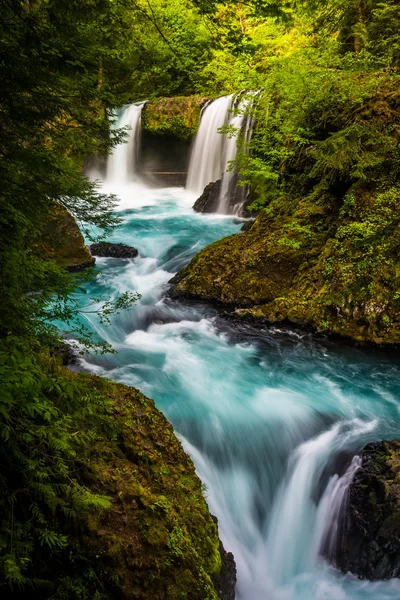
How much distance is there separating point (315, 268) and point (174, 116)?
1330 cm

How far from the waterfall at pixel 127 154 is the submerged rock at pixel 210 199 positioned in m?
6.43

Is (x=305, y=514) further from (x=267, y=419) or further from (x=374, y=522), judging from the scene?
(x=267, y=419)

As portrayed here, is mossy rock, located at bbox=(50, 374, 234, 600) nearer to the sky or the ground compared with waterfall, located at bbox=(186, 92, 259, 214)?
nearer to the ground

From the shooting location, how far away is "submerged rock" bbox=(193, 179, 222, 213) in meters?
15.0

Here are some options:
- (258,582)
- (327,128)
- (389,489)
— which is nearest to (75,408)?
(258,582)

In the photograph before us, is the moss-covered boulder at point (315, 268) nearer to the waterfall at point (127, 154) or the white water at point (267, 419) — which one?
the white water at point (267, 419)

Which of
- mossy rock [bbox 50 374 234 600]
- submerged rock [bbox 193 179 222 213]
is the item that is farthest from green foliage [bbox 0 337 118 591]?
submerged rock [bbox 193 179 222 213]

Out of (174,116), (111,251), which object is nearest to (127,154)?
(174,116)

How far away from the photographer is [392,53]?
32.1 feet

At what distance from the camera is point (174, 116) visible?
18.1 metres

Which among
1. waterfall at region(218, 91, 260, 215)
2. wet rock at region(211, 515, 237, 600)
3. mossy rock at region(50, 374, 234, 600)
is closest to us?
mossy rock at region(50, 374, 234, 600)

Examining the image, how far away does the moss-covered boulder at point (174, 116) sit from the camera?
17.8m

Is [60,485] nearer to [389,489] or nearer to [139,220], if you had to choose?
[389,489]

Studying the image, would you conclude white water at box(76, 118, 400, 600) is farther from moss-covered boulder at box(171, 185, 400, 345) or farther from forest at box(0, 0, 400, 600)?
moss-covered boulder at box(171, 185, 400, 345)
